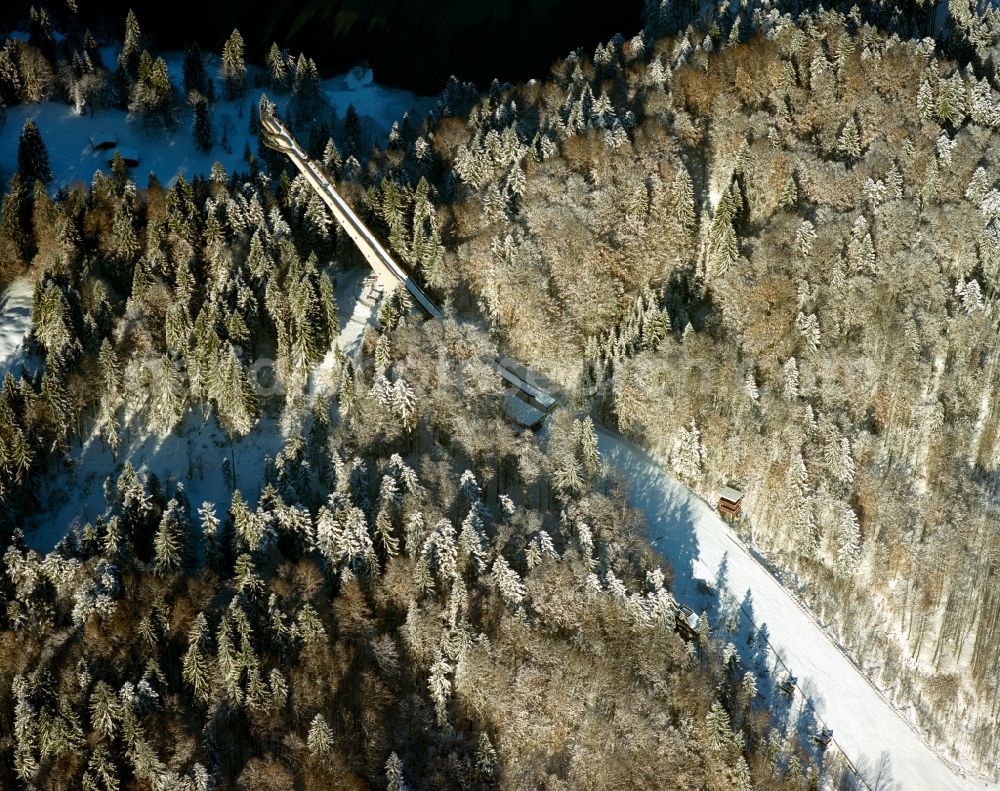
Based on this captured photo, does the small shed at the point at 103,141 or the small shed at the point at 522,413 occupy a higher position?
the small shed at the point at 103,141

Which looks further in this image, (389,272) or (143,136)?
(143,136)

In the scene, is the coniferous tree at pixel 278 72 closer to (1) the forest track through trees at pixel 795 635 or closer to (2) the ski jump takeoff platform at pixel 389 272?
(2) the ski jump takeoff platform at pixel 389 272

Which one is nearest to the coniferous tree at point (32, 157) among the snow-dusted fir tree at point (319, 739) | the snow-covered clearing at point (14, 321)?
the snow-covered clearing at point (14, 321)

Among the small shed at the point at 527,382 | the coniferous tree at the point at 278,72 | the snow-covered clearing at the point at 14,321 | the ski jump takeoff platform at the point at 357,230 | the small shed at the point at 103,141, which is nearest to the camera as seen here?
the small shed at the point at 527,382

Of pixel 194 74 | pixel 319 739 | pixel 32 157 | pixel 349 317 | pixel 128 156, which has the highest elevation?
pixel 194 74

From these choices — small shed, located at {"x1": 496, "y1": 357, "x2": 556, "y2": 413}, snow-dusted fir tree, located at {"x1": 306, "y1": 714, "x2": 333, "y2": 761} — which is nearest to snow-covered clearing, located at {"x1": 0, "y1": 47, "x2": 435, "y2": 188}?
small shed, located at {"x1": 496, "y1": 357, "x2": 556, "y2": 413}

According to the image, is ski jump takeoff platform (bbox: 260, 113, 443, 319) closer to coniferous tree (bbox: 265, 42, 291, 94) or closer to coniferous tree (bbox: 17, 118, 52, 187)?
coniferous tree (bbox: 17, 118, 52, 187)

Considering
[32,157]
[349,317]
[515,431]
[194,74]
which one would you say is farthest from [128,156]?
[515,431]

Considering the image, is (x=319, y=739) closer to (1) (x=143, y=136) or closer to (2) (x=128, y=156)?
(2) (x=128, y=156)
